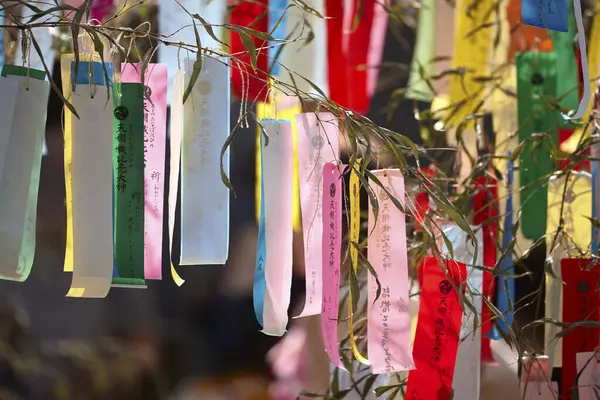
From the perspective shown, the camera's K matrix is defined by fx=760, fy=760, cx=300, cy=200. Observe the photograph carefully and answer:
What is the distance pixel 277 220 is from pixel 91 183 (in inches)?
9.1

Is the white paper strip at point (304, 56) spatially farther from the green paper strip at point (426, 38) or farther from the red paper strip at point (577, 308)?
the red paper strip at point (577, 308)

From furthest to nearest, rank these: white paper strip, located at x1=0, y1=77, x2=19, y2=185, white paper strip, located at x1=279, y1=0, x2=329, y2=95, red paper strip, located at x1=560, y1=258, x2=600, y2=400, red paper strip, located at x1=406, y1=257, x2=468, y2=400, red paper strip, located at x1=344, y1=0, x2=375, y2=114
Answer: red paper strip, located at x1=344, y1=0, x2=375, y2=114
white paper strip, located at x1=279, y1=0, x2=329, y2=95
red paper strip, located at x1=560, y1=258, x2=600, y2=400
red paper strip, located at x1=406, y1=257, x2=468, y2=400
white paper strip, located at x1=0, y1=77, x2=19, y2=185

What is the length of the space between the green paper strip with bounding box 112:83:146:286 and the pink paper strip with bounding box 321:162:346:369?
8.8 inches

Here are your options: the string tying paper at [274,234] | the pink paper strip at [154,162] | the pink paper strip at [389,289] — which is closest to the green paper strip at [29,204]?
the pink paper strip at [154,162]

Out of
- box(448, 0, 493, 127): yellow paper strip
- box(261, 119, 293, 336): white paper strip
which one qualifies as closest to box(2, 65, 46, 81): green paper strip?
box(261, 119, 293, 336): white paper strip

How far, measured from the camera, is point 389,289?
1.00 m

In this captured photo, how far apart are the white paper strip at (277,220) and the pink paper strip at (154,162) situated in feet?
0.43

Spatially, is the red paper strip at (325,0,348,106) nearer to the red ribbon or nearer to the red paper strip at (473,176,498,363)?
the red ribbon

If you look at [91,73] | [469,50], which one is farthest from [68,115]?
[469,50]

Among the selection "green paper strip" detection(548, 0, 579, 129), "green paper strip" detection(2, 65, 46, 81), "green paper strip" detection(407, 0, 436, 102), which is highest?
"green paper strip" detection(407, 0, 436, 102)

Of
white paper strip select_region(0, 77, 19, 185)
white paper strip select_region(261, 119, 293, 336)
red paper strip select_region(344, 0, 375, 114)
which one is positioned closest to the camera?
white paper strip select_region(0, 77, 19, 185)

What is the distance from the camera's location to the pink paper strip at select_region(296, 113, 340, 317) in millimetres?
981

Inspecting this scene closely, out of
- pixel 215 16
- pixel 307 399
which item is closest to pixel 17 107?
pixel 215 16

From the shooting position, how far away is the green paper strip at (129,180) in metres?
0.90
